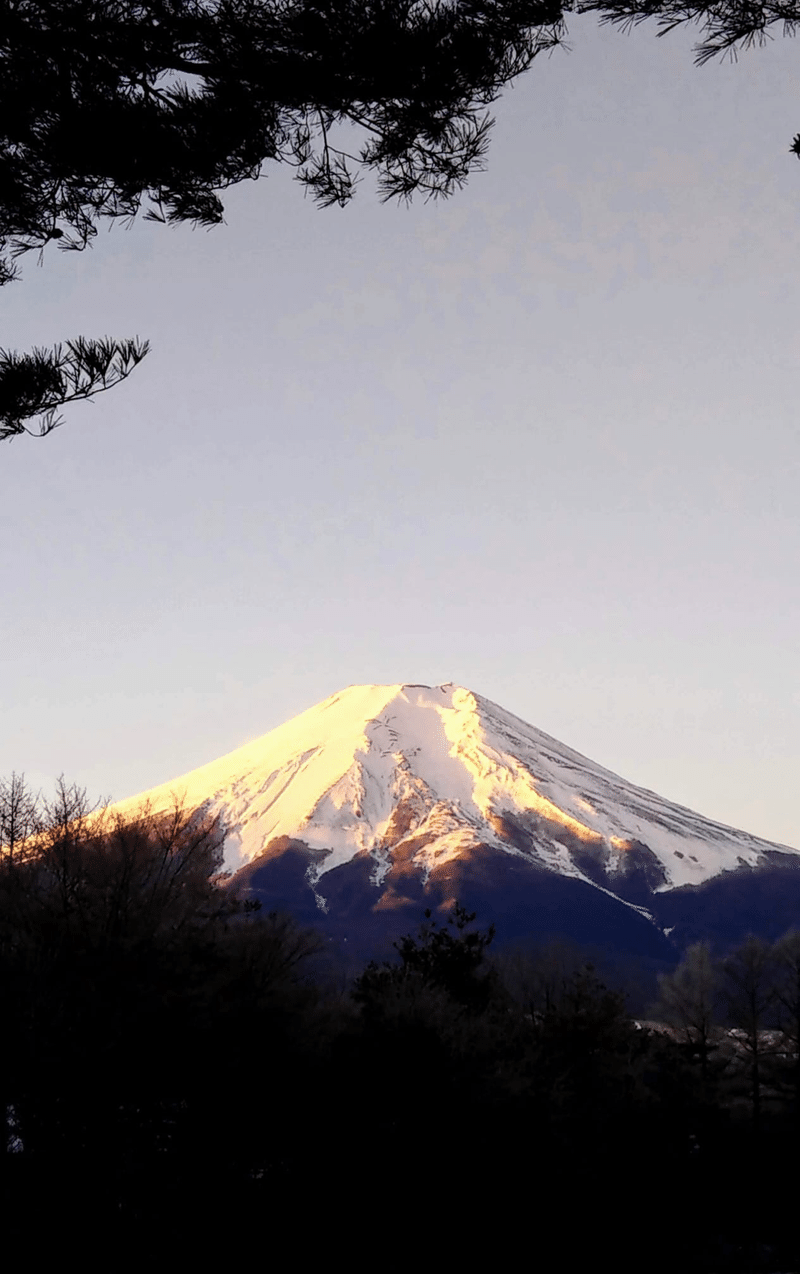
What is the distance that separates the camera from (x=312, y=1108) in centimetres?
1814

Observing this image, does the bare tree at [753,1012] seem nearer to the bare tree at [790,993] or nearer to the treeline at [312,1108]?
the bare tree at [790,993]

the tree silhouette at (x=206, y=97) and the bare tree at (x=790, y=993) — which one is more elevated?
the tree silhouette at (x=206, y=97)

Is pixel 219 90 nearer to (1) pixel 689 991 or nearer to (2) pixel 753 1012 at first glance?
(2) pixel 753 1012

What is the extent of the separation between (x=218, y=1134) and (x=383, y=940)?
16854 centimetres

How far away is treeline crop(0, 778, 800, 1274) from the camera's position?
14883 millimetres

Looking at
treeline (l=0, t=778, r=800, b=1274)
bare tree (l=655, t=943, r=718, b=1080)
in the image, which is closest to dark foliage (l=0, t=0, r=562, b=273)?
treeline (l=0, t=778, r=800, b=1274)

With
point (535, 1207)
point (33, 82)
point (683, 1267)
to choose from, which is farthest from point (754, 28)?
point (683, 1267)

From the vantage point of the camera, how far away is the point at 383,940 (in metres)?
181

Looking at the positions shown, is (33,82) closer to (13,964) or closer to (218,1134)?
(13,964)

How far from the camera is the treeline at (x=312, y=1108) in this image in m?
14.9

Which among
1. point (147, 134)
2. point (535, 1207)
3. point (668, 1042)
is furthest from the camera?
point (668, 1042)

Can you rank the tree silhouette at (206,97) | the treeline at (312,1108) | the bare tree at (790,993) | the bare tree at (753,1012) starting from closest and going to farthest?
the tree silhouette at (206,97) → the treeline at (312,1108) → the bare tree at (753,1012) → the bare tree at (790,993)

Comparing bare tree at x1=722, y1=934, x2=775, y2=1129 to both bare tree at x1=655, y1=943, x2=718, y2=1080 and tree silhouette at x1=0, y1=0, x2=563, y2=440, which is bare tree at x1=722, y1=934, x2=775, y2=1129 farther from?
tree silhouette at x1=0, y1=0, x2=563, y2=440

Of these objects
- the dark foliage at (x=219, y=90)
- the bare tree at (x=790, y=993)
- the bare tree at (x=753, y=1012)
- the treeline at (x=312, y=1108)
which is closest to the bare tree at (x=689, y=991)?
the bare tree at (x=753, y=1012)
